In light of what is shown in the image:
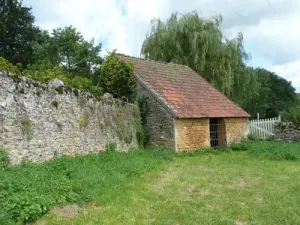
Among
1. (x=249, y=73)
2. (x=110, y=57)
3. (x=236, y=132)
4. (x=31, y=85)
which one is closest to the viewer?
(x=31, y=85)

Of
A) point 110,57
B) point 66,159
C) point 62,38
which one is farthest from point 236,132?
point 62,38

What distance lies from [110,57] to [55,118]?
6912 millimetres

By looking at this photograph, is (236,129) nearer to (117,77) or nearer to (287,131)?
(287,131)

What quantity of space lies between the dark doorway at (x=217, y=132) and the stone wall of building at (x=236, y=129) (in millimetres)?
211

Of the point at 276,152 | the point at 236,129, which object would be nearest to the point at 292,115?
the point at 236,129

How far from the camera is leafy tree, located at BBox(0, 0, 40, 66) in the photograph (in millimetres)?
26688

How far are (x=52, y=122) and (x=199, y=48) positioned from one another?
1530 centimetres

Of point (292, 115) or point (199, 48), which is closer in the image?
point (292, 115)

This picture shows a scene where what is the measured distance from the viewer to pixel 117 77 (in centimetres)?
1551

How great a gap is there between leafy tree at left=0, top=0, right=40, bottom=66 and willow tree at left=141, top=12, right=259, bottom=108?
33.1 feet

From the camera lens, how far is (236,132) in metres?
18.3

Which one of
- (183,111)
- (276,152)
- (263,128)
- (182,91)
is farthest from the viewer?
(263,128)

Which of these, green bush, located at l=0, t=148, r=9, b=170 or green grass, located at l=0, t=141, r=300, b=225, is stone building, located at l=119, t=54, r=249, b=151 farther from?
green bush, located at l=0, t=148, r=9, b=170

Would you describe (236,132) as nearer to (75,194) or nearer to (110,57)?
(110,57)
